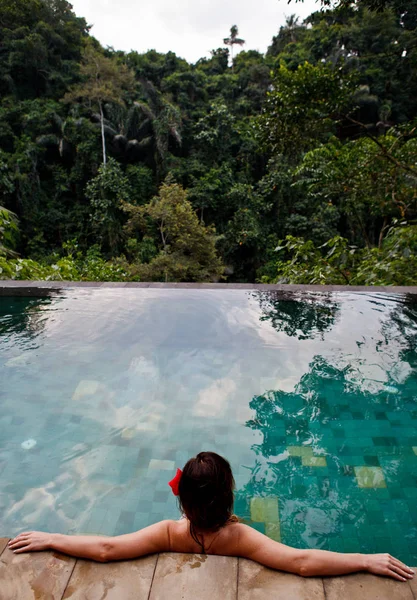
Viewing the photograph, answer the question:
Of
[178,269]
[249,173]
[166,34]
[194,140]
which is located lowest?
[178,269]

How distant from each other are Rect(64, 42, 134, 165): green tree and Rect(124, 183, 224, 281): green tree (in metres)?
4.01

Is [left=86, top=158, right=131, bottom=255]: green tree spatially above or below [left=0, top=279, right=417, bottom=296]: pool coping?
above

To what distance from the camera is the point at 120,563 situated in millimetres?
1125

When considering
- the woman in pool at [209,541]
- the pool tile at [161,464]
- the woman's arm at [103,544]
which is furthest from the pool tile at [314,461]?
the woman's arm at [103,544]

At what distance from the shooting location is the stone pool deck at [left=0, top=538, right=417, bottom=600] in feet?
3.36

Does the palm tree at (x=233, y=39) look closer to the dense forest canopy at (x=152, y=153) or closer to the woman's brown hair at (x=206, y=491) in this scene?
the dense forest canopy at (x=152, y=153)

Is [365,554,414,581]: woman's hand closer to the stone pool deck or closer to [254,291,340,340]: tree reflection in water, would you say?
the stone pool deck

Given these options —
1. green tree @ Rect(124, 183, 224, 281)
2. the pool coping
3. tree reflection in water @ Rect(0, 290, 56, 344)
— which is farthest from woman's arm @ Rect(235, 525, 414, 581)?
green tree @ Rect(124, 183, 224, 281)

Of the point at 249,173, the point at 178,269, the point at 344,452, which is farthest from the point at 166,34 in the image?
the point at 344,452

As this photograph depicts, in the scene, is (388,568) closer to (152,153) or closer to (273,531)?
(273,531)

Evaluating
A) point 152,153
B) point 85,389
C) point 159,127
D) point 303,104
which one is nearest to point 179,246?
point 152,153

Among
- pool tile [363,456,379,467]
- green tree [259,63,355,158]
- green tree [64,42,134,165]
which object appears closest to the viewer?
pool tile [363,456,379,467]

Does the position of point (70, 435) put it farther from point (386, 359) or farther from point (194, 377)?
point (386, 359)

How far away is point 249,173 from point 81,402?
14007 millimetres
